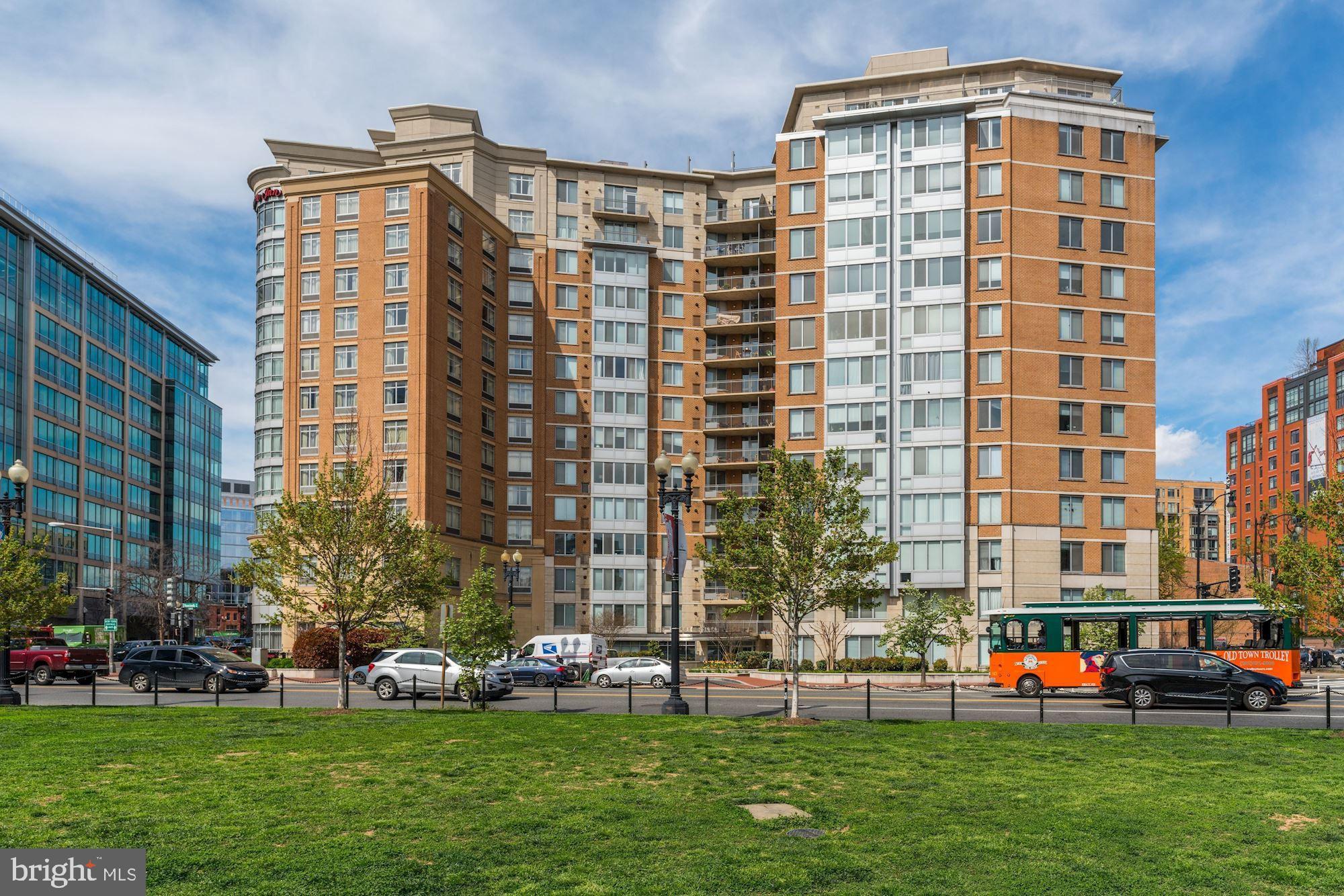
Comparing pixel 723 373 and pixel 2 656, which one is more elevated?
pixel 723 373

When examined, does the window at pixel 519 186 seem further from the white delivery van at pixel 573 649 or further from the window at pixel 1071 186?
the white delivery van at pixel 573 649

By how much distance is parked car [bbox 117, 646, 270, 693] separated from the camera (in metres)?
37.8

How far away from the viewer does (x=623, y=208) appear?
82438mm

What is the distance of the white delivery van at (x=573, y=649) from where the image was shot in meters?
54.3

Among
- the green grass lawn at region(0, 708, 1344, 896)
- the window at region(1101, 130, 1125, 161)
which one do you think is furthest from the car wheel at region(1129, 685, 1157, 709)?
the window at region(1101, 130, 1125, 161)

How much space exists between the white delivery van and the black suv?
90.7ft

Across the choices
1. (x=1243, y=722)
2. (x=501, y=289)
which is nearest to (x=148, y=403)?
(x=501, y=289)

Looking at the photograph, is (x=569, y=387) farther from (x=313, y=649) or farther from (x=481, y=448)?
(x=313, y=649)

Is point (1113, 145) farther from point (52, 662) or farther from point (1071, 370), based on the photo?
point (52, 662)

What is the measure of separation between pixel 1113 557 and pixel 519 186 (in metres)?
49.6

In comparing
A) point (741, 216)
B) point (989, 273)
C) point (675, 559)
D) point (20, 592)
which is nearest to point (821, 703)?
point (675, 559)

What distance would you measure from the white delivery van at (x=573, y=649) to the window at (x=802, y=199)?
31.9 metres

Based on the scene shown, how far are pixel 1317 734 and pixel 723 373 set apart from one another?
6186 centimetres

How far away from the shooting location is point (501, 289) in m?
78.8
